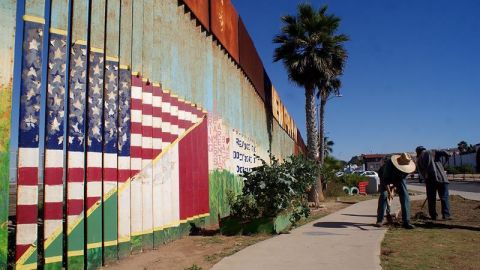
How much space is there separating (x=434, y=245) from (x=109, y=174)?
5.41 m

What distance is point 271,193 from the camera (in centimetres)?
941

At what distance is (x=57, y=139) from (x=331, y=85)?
79.9 ft

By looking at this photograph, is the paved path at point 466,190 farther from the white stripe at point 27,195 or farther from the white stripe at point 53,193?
the white stripe at point 27,195

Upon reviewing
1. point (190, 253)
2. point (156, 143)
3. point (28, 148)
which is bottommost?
point (190, 253)

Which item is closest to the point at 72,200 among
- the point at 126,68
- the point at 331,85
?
the point at 126,68

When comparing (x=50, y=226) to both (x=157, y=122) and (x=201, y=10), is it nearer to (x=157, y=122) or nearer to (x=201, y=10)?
(x=157, y=122)

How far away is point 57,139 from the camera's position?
5438mm

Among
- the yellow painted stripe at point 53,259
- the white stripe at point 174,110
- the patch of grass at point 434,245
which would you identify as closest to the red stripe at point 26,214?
the yellow painted stripe at point 53,259

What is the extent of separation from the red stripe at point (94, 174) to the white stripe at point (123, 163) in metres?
0.50

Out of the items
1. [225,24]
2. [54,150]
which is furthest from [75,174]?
[225,24]

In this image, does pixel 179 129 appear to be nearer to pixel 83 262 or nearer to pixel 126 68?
pixel 126 68

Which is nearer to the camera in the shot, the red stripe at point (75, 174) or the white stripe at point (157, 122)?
the red stripe at point (75, 174)

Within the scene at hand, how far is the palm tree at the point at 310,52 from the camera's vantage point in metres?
20.3

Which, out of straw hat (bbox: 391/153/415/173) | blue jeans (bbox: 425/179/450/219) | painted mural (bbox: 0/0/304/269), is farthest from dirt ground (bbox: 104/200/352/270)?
blue jeans (bbox: 425/179/450/219)
